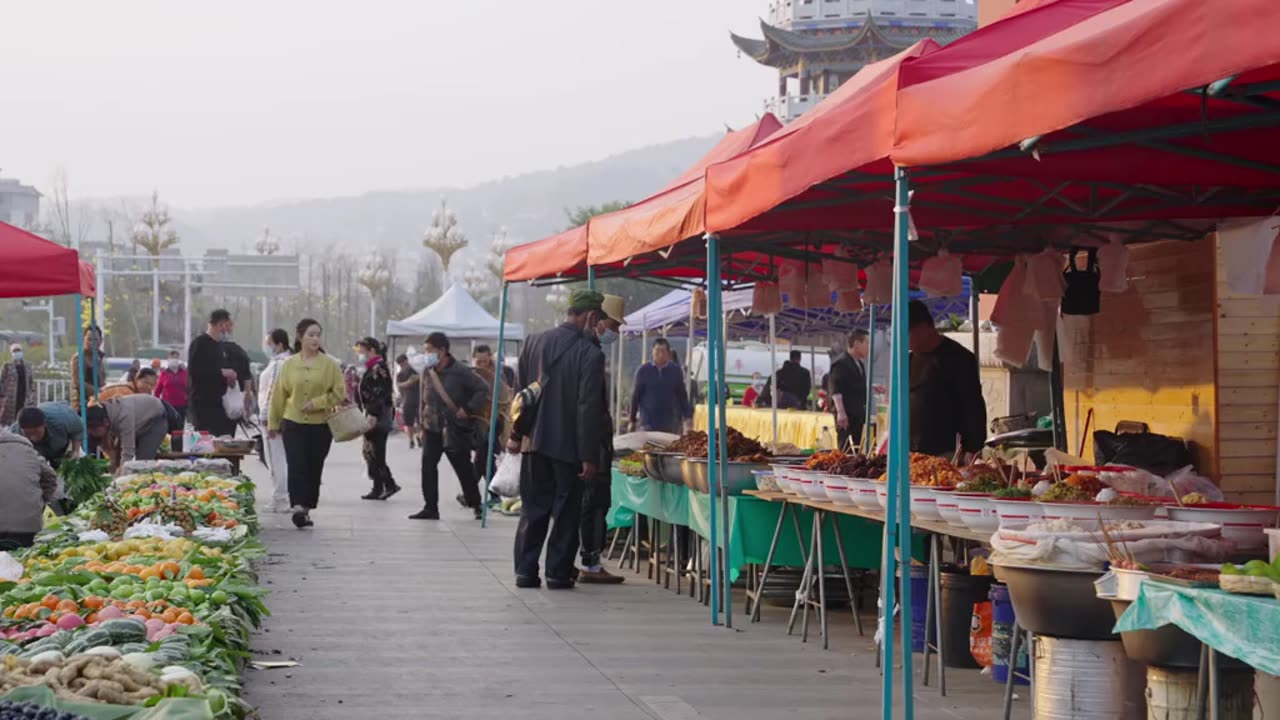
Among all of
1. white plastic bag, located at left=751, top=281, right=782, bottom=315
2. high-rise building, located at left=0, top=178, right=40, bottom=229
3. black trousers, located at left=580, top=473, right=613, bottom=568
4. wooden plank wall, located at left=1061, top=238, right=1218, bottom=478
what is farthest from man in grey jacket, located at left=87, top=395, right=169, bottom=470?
high-rise building, located at left=0, top=178, right=40, bottom=229

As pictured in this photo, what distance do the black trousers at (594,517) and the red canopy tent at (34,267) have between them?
443cm

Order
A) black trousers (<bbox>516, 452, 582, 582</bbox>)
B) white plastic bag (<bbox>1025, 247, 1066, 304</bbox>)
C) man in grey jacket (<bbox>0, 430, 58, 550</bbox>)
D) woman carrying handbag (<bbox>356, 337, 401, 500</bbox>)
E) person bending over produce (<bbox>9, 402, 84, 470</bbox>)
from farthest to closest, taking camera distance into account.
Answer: woman carrying handbag (<bbox>356, 337, 401, 500</bbox>) < person bending over produce (<bbox>9, 402, 84, 470</bbox>) < black trousers (<bbox>516, 452, 582, 582</bbox>) < white plastic bag (<bbox>1025, 247, 1066, 304</bbox>) < man in grey jacket (<bbox>0, 430, 58, 550</bbox>)

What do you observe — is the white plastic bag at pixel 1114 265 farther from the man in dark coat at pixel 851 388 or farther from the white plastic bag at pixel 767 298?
the man in dark coat at pixel 851 388

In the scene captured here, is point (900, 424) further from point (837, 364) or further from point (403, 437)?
point (403, 437)

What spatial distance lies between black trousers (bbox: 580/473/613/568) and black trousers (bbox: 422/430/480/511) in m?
4.05

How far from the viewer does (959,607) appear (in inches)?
324

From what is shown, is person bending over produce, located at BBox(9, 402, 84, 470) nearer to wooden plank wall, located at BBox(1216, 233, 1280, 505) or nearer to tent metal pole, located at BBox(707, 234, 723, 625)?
tent metal pole, located at BBox(707, 234, 723, 625)

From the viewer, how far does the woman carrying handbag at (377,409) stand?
1864 centimetres

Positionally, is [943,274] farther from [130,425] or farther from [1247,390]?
[130,425]

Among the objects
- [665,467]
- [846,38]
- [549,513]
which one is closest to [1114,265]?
[665,467]

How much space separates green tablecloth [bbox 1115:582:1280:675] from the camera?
4.72 meters

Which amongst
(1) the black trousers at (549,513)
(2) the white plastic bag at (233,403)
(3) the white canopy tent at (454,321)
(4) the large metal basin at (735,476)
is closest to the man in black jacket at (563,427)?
(1) the black trousers at (549,513)

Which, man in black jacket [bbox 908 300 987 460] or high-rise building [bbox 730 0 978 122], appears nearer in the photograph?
man in black jacket [bbox 908 300 987 460]

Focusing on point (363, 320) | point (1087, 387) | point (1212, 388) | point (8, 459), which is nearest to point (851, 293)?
point (1087, 387)
